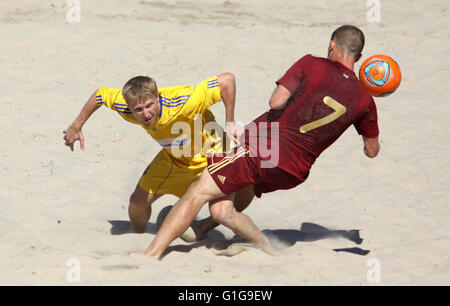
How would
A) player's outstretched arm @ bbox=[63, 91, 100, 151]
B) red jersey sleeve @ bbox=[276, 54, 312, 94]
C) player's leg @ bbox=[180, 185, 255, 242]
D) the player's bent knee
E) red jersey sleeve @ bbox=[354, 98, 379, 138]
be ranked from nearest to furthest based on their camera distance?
red jersey sleeve @ bbox=[276, 54, 312, 94], red jersey sleeve @ bbox=[354, 98, 379, 138], the player's bent knee, player's outstretched arm @ bbox=[63, 91, 100, 151], player's leg @ bbox=[180, 185, 255, 242]

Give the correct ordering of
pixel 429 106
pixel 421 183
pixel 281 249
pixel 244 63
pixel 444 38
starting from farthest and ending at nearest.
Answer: pixel 444 38 → pixel 244 63 → pixel 429 106 → pixel 421 183 → pixel 281 249

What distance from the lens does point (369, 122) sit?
4719 millimetres

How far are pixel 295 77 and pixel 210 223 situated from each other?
158cm

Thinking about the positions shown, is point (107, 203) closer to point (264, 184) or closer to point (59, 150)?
point (59, 150)

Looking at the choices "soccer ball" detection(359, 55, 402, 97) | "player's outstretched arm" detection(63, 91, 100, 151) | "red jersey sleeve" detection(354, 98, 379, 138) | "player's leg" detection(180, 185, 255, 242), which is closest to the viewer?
"red jersey sleeve" detection(354, 98, 379, 138)

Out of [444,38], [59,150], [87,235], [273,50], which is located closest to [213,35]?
[273,50]

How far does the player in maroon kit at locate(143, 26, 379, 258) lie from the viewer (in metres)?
4.52

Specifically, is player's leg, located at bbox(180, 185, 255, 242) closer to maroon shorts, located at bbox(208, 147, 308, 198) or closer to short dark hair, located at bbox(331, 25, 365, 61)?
maroon shorts, located at bbox(208, 147, 308, 198)

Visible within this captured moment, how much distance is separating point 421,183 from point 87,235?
341 cm

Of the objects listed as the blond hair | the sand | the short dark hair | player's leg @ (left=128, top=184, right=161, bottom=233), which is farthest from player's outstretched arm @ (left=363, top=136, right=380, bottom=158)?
player's leg @ (left=128, top=184, right=161, bottom=233)

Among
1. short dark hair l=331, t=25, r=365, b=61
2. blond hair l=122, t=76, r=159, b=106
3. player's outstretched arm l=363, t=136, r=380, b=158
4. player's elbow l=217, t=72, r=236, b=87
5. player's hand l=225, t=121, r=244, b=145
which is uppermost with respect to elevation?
short dark hair l=331, t=25, r=365, b=61

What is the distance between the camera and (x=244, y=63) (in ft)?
32.2

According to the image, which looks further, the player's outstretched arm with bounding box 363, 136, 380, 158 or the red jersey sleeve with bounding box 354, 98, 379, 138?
the player's outstretched arm with bounding box 363, 136, 380, 158

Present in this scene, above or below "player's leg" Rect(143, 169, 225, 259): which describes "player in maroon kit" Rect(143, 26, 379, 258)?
above
